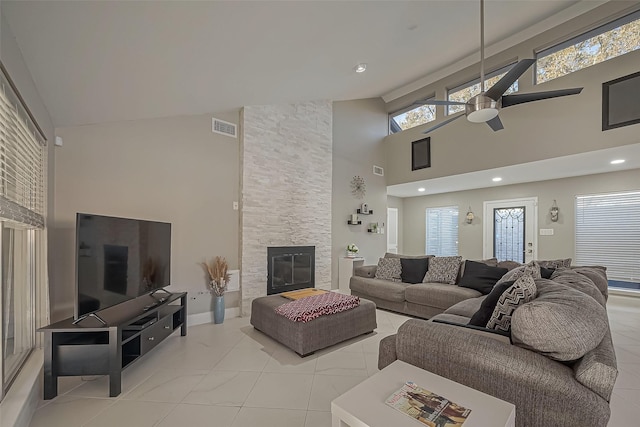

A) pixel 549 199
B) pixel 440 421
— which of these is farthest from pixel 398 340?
pixel 549 199

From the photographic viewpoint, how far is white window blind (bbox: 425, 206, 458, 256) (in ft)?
24.1

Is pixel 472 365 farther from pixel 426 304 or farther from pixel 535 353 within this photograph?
pixel 426 304

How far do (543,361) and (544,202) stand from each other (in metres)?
5.83

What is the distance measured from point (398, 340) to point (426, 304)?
2.42 m

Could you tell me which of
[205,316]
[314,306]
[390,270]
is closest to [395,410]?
[314,306]

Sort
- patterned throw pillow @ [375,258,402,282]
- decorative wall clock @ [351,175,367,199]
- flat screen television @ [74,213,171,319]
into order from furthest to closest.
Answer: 1. decorative wall clock @ [351,175,367,199]
2. patterned throw pillow @ [375,258,402,282]
3. flat screen television @ [74,213,171,319]

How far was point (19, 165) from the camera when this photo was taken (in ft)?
6.35

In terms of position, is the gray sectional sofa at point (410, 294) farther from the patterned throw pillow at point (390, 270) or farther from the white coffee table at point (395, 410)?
the white coffee table at point (395, 410)

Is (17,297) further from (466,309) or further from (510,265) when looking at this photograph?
(510,265)

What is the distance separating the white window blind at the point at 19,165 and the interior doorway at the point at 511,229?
7.58 meters

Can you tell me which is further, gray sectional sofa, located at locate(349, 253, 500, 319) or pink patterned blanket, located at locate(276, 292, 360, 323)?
gray sectional sofa, located at locate(349, 253, 500, 319)

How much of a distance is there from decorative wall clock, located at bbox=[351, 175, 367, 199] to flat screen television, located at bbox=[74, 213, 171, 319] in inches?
154

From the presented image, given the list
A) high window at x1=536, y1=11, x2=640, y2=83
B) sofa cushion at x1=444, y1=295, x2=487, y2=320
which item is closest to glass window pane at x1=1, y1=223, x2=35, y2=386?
sofa cushion at x1=444, y1=295, x2=487, y2=320

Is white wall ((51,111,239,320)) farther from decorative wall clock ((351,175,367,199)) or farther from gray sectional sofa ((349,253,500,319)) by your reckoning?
decorative wall clock ((351,175,367,199))
